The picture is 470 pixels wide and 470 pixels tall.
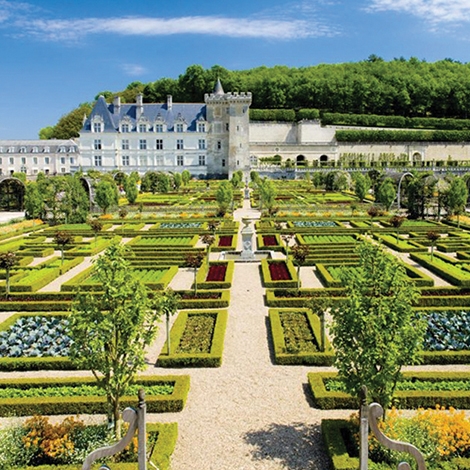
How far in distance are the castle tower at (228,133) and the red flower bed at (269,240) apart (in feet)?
140

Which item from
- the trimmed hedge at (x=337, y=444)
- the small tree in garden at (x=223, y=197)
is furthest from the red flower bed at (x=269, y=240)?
the trimmed hedge at (x=337, y=444)

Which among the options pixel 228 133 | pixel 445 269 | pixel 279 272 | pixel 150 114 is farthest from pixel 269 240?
pixel 150 114

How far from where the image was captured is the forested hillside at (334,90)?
83.8m

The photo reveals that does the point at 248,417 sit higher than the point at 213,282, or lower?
lower

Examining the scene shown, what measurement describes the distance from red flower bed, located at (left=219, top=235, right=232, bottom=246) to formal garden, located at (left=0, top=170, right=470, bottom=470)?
831 millimetres

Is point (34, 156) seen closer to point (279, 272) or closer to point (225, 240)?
point (225, 240)

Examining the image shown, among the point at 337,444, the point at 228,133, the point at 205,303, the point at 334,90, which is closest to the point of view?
the point at 337,444

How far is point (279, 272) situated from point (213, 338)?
6708 mm

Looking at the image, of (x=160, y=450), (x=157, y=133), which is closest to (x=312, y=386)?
(x=160, y=450)

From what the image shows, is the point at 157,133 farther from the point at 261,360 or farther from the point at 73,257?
the point at 261,360

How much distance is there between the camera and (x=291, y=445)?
7711 mm

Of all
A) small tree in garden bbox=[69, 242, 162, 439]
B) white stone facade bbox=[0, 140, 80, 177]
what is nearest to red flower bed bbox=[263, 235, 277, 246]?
small tree in garden bbox=[69, 242, 162, 439]

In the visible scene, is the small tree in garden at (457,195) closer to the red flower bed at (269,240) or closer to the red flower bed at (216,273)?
the red flower bed at (269,240)

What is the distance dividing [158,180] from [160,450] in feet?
142
